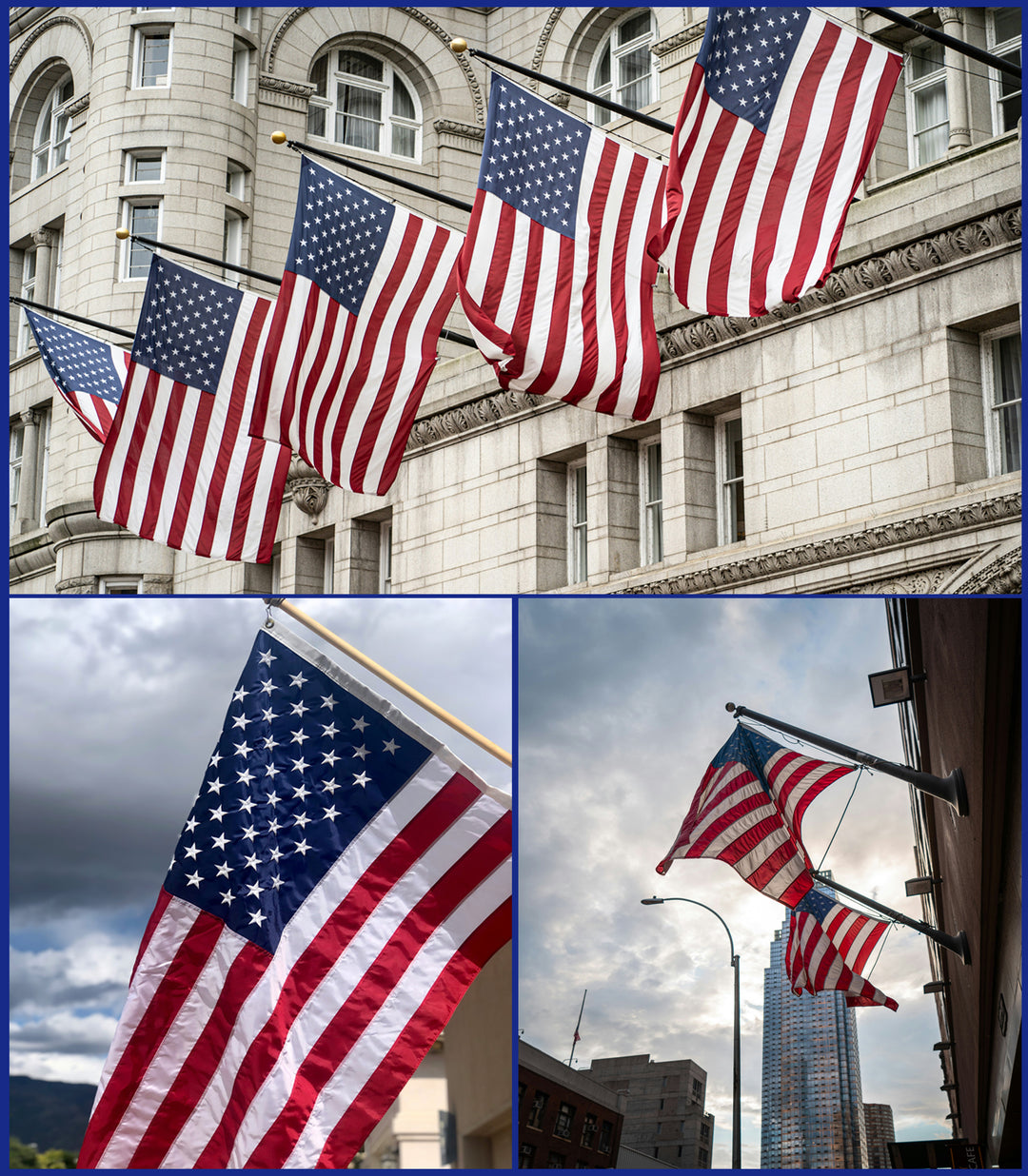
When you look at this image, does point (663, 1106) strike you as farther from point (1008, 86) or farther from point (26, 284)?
point (26, 284)

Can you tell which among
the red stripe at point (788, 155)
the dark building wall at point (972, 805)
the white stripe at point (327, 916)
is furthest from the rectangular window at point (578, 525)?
the white stripe at point (327, 916)

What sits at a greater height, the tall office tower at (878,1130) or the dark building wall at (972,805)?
the dark building wall at (972,805)

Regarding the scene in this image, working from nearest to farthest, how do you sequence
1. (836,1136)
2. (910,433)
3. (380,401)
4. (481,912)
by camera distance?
(481,912) → (836,1136) → (380,401) → (910,433)

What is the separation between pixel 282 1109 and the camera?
10.8 meters

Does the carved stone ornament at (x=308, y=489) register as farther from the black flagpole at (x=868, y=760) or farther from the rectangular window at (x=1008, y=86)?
the black flagpole at (x=868, y=760)

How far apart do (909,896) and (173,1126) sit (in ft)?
19.9

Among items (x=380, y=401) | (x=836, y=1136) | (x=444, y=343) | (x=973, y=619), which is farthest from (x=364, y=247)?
(x=444, y=343)

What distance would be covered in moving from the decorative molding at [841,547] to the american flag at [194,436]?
5086 millimetres

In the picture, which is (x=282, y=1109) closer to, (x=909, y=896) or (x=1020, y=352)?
(x=909, y=896)

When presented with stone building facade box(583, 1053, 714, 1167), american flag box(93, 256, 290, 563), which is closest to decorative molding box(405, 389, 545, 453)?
american flag box(93, 256, 290, 563)

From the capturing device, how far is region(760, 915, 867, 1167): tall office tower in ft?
40.8

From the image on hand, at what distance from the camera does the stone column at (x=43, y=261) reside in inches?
1401

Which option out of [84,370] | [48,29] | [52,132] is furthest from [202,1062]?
[48,29]

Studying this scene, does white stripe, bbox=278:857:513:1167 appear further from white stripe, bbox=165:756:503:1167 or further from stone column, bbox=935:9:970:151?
stone column, bbox=935:9:970:151
